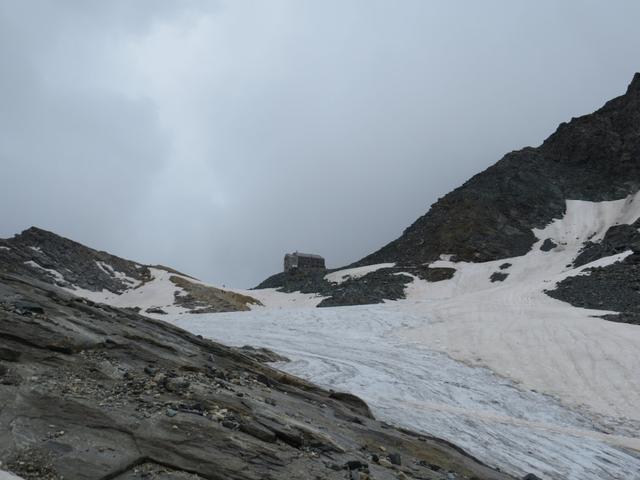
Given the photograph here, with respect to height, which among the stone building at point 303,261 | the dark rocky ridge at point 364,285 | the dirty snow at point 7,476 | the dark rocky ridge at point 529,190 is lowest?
the dirty snow at point 7,476

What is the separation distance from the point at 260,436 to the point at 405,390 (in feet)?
31.8

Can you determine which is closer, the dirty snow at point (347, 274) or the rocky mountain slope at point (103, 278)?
the rocky mountain slope at point (103, 278)

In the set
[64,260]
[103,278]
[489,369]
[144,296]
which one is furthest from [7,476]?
[64,260]

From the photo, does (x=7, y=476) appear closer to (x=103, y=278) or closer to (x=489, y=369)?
(x=489, y=369)

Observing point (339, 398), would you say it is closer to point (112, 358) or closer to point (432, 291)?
point (112, 358)

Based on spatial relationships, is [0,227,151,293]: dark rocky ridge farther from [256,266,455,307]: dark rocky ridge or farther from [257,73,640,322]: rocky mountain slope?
[257,73,640,322]: rocky mountain slope

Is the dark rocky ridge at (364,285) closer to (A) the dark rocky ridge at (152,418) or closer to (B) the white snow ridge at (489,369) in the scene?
(B) the white snow ridge at (489,369)

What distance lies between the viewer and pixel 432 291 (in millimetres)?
50094

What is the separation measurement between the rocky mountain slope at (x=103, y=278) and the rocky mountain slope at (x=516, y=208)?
38.6 ft

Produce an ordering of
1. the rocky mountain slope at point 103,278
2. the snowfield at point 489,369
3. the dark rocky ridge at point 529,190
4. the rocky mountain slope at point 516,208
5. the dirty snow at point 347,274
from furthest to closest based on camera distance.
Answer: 1. the dark rocky ridge at point 529,190
2. the dirty snow at point 347,274
3. the rocky mountain slope at point 516,208
4. the rocky mountain slope at point 103,278
5. the snowfield at point 489,369

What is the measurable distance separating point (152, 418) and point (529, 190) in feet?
270

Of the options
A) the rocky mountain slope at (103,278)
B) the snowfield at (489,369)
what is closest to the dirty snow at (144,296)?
the rocky mountain slope at (103,278)

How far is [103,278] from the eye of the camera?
178 feet

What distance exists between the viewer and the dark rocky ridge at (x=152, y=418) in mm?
5047
